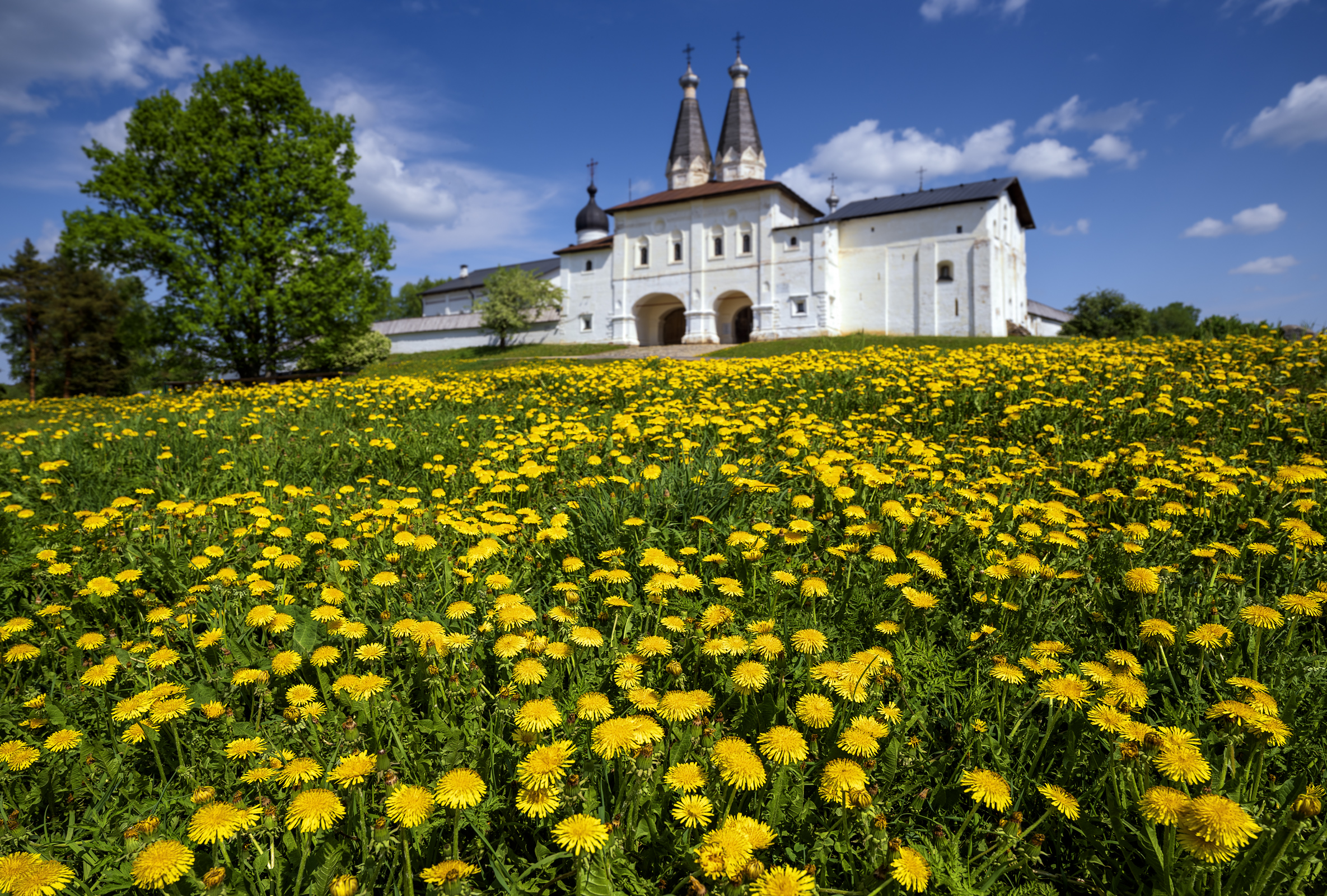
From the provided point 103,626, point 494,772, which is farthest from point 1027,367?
point 103,626

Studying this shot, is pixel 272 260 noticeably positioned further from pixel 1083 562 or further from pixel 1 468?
pixel 1083 562

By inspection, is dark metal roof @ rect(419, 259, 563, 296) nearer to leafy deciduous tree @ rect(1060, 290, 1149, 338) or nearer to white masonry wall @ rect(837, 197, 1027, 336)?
white masonry wall @ rect(837, 197, 1027, 336)

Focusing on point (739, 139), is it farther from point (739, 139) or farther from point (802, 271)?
point (802, 271)

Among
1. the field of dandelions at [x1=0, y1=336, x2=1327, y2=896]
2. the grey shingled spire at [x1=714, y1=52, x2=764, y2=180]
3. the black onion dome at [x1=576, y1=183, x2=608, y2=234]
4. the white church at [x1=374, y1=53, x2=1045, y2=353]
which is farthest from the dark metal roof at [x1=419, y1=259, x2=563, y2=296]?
the field of dandelions at [x1=0, y1=336, x2=1327, y2=896]

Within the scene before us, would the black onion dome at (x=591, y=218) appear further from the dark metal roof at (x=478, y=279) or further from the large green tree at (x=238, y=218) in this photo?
the large green tree at (x=238, y=218)

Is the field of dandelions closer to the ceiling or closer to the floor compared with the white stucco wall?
closer to the floor

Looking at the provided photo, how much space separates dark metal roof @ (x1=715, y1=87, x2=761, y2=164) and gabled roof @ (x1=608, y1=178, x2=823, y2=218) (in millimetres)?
2073

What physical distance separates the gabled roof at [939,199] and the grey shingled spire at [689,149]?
10812 millimetres

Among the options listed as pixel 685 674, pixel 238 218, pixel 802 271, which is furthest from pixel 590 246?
pixel 685 674

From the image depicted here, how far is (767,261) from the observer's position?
111 ft

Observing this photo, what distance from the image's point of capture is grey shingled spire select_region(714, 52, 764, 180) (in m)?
38.6

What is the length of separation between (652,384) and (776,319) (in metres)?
28.0

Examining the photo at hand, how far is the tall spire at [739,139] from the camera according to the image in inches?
1521

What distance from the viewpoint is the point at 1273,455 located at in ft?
12.7
